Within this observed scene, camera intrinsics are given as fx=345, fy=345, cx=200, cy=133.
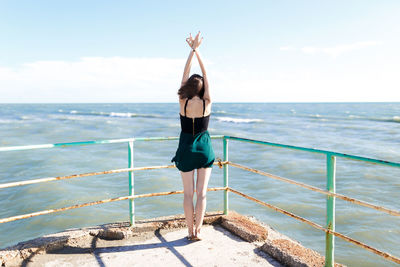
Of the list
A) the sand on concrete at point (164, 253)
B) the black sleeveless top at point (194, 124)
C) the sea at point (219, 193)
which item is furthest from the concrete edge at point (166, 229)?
the sea at point (219, 193)

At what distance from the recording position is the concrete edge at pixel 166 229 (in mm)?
3057

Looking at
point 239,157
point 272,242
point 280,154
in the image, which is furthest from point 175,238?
point 280,154

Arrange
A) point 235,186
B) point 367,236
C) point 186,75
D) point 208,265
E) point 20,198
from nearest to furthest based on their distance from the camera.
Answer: point 208,265
point 186,75
point 367,236
point 20,198
point 235,186

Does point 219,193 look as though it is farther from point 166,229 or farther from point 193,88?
point 193,88

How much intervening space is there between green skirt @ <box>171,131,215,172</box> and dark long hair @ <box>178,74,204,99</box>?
372 millimetres

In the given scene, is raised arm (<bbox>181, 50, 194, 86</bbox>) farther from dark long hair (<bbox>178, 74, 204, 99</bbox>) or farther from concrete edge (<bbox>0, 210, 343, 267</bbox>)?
concrete edge (<bbox>0, 210, 343, 267</bbox>)

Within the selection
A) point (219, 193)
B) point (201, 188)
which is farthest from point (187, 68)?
point (219, 193)

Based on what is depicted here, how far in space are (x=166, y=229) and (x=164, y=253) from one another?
59 cm

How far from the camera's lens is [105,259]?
3129mm

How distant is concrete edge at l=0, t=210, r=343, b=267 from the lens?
306cm

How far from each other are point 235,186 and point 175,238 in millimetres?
6018

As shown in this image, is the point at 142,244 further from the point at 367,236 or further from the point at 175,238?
the point at 367,236

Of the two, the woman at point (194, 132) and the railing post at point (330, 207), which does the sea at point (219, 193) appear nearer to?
the railing post at point (330, 207)

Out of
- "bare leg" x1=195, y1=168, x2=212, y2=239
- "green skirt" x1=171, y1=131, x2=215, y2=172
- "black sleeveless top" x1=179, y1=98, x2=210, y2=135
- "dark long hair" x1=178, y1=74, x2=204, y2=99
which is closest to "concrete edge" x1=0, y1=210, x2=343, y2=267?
"bare leg" x1=195, y1=168, x2=212, y2=239
